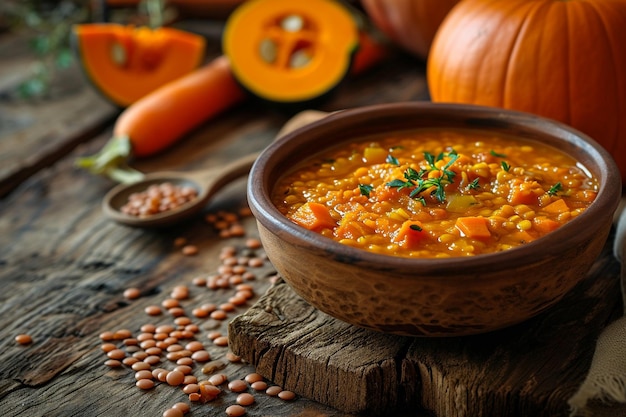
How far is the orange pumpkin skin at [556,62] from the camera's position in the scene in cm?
238

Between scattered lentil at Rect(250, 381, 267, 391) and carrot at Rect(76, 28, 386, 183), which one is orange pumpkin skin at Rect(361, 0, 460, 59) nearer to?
carrot at Rect(76, 28, 386, 183)

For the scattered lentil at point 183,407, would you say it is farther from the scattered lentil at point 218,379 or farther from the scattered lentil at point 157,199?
the scattered lentil at point 157,199

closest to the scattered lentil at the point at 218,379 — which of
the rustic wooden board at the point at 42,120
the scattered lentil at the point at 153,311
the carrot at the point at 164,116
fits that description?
the scattered lentil at the point at 153,311

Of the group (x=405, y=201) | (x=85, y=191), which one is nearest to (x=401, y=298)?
(x=405, y=201)

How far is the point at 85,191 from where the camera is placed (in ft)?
9.59

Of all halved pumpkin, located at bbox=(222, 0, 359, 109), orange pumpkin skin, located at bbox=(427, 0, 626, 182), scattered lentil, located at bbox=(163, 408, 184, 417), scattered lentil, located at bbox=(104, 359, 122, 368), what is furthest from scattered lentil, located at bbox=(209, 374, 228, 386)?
halved pumpkin, located at bbox=(222, 0, 359, 109)

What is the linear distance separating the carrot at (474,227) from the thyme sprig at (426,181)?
0.45ft

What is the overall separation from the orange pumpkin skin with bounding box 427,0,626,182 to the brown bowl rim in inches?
12.2

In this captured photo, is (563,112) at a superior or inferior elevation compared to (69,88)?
superior

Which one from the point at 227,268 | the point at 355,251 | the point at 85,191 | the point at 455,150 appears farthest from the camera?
the point at 85,191

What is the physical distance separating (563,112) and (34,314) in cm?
165

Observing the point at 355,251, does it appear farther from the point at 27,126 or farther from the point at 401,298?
the point at 27,126

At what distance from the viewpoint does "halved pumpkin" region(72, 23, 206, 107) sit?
3.40m

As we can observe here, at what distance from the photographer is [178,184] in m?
2.74
